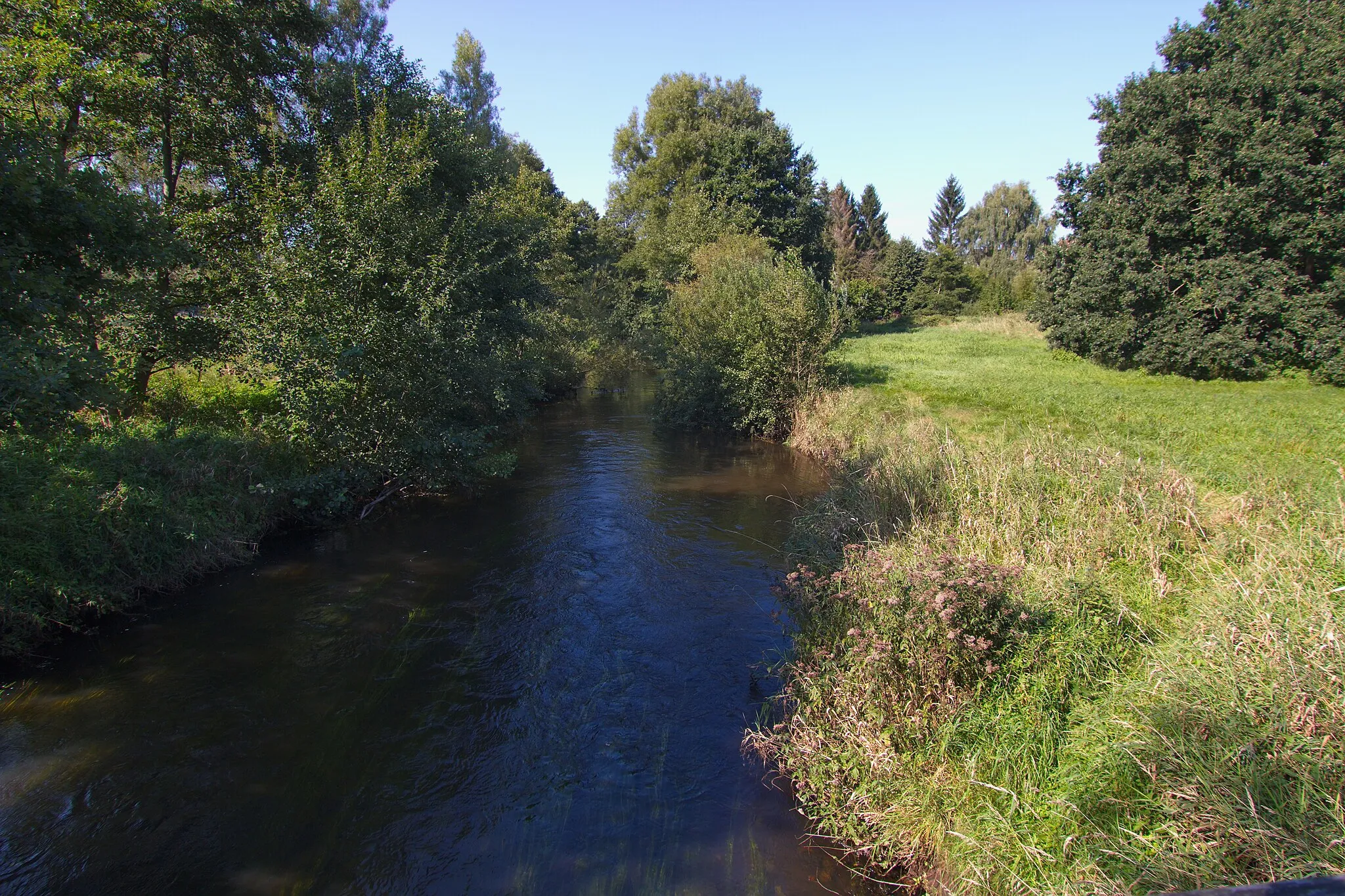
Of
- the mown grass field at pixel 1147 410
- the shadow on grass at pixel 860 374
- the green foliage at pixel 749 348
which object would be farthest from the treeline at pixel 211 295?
the mown grass field at pixel 1147 410

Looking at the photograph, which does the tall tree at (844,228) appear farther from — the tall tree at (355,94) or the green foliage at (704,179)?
the tall tree at (355,94)

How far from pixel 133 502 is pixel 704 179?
40.5m

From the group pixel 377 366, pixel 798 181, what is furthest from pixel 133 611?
pixel 798 181

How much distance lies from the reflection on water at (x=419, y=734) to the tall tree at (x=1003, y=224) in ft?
312

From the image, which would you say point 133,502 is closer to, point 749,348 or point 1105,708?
point 1105,708

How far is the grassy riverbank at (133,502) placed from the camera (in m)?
8.57

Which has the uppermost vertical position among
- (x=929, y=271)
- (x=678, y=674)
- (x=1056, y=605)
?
(x=929, y=271)

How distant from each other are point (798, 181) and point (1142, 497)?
1581 inches

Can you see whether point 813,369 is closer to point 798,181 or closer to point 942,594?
point 942,594

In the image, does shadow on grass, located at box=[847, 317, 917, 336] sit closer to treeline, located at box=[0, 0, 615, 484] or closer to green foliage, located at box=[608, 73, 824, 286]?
green foliage, located at box=[608, 73, 824, 286]

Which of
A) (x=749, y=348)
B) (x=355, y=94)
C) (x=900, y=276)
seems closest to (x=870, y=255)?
(x=900, y=276)

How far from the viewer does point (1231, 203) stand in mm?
21141

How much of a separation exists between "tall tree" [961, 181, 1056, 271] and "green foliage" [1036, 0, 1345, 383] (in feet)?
236

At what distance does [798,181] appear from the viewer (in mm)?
43625
